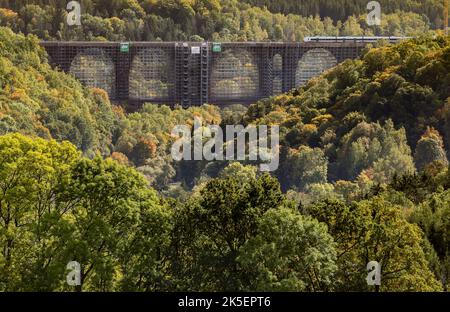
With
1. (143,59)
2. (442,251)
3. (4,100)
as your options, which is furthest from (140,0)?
(442,251)

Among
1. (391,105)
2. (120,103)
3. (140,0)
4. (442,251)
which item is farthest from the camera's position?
(140,0)

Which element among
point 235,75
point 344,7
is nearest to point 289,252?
point 235,75

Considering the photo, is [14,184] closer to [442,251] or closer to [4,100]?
[442,251]

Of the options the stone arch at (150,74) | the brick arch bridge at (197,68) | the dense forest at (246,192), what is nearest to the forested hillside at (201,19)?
the brick arch bridge at (197,68)

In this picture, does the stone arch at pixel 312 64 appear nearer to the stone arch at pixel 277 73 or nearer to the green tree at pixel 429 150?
the stone arch at pixel 277 73

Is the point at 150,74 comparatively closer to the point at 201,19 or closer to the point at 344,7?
A: the point at 201,19

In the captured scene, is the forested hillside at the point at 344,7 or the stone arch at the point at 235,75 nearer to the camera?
the stone arch at the point at 235,75

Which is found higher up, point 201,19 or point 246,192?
point 201,19
